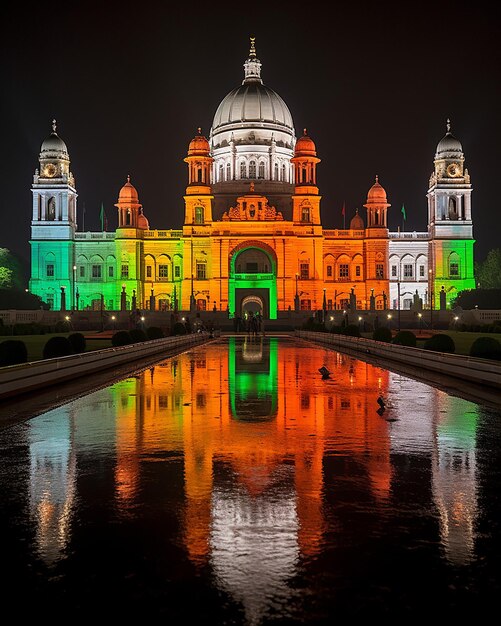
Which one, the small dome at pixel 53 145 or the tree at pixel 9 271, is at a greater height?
the small dome at pixel 53 145

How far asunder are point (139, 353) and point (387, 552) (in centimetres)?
2614

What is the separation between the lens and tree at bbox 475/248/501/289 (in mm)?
105750

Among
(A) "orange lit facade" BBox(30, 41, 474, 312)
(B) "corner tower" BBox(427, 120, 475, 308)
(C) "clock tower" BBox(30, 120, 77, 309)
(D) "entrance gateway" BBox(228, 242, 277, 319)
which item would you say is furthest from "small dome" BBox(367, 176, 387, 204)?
(C) "clock tower" BBox(30, 120, 77, 309)

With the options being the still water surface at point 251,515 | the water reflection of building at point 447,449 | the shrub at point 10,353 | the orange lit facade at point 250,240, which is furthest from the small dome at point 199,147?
the still water surface at point 251,515

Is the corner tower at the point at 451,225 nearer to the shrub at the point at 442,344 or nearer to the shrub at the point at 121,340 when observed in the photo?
the shrub at the point at 121,340

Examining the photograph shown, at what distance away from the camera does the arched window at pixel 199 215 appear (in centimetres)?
8988

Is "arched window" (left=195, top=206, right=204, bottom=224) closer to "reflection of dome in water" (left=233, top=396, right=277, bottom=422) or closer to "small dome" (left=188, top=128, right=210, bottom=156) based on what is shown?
"small dome" (left=188, top=128, right=210, bottom=156)

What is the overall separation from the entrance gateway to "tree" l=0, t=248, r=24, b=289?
30007mm

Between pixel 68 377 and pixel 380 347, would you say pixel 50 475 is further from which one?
pixel 380 347

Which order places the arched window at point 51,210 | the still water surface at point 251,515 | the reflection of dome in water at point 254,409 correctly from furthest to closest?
1. the arched window at point 51,210
2. the reflection of dome in water at point 254,409
3. the still water surface at point 251,515

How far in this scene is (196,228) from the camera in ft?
295

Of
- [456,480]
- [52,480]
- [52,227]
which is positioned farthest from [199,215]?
[456,480]

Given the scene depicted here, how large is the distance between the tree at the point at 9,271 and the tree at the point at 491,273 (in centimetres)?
6280

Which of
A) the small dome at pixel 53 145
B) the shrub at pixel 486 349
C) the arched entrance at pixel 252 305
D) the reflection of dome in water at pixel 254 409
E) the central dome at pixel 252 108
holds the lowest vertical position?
the reflection of dome in water at pixel 254 409
